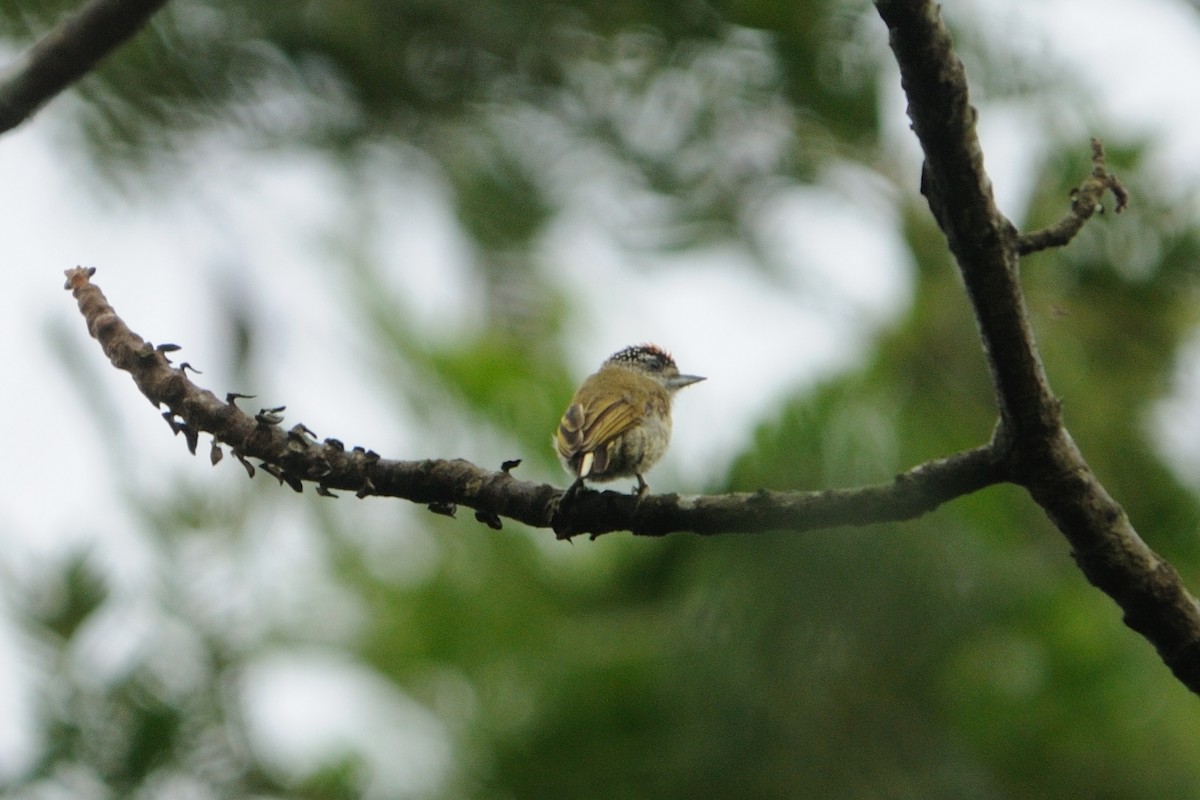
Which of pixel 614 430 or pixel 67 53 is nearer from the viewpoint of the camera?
pixel 67 53

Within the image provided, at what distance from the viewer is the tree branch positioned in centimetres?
146

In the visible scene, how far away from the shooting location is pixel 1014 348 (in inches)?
65.6

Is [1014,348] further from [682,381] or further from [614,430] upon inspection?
[682,381]

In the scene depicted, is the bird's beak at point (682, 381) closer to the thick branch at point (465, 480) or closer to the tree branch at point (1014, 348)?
the thick branch at point (465, 480)

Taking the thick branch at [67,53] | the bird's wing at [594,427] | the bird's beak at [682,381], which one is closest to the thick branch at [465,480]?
the thick branch at [67,53]

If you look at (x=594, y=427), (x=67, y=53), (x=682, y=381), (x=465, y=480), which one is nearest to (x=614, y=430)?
(x=594, y=427)

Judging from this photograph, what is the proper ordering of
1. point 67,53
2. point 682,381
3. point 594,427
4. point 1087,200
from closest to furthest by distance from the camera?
point 67,53, point 1087,200, point 594,427, point 682,381

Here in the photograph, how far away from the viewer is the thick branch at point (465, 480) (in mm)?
1778

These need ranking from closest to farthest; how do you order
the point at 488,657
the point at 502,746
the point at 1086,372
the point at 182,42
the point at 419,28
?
the point at 182,42 → the point at 419,28 → the point at 502,746 → the point at 488,657 → the point at 1086,372

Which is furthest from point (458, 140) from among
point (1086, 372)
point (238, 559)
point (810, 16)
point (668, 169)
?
point (1086, 372)

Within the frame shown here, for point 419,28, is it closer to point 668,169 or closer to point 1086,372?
point 668,169

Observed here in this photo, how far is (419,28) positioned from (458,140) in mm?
368

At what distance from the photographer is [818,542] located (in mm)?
3213

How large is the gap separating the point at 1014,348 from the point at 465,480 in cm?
81
